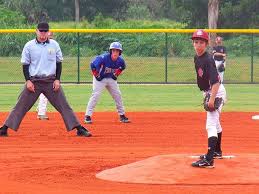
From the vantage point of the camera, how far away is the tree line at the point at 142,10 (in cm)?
4959

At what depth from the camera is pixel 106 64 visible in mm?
15867

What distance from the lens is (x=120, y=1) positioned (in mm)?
62031

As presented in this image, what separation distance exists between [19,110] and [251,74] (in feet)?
65.6

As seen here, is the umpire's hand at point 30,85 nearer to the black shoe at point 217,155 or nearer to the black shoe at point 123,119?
the black shoe at point 123,119

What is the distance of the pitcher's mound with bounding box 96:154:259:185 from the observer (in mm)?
9336

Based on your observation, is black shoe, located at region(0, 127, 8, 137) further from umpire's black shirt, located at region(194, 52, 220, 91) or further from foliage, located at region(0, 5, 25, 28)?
foliage, located at region(0, 5, 25, 28)

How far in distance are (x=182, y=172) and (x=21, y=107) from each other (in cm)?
479

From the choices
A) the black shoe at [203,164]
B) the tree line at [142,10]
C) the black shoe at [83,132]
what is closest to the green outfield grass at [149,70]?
the tree line at [142,10]

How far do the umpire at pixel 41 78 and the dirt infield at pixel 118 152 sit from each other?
39 centimetres

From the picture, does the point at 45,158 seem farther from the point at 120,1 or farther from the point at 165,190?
the point at 120,1

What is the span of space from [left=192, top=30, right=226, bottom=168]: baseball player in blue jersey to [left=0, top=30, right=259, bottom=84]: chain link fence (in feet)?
74.1

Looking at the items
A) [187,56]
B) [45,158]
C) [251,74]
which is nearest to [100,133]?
[45,158]

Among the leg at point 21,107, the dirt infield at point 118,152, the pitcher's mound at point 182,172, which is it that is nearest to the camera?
the dirt infield at point 118,152

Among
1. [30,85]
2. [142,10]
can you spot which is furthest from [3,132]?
[142,10]
